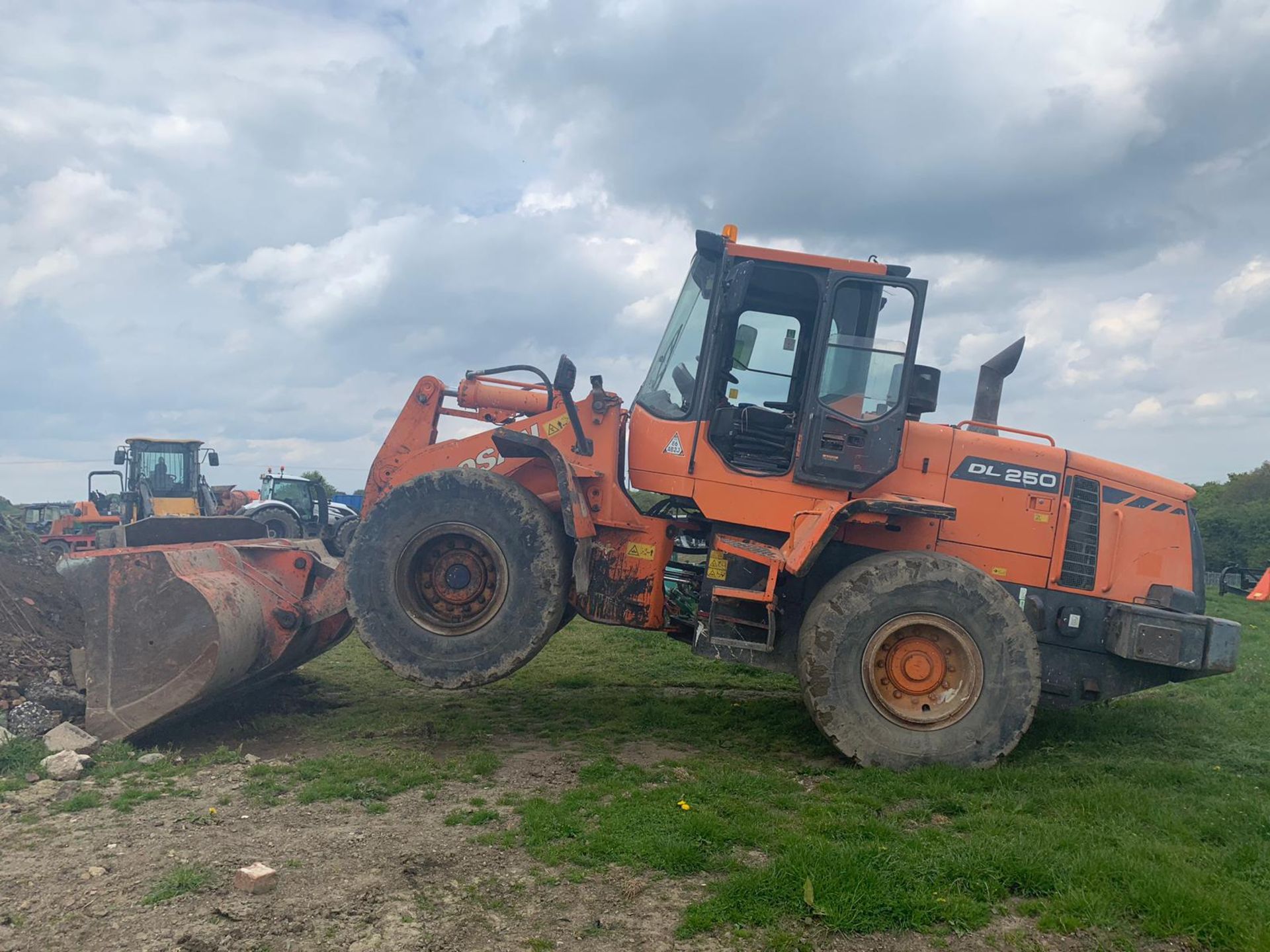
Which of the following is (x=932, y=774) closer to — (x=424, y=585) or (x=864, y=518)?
(x=864, y=518)

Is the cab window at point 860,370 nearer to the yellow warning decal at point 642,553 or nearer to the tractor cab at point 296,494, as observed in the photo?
the yellow warning decal at point 642,553

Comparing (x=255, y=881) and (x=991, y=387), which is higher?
(x=991, y=387)

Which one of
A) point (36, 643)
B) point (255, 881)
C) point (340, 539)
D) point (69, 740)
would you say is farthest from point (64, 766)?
Result: point (340, 539)

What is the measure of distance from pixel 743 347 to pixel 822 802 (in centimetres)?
337

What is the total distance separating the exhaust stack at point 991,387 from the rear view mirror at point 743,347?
1.93 meters

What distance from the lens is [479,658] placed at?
673cm

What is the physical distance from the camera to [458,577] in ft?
22.8

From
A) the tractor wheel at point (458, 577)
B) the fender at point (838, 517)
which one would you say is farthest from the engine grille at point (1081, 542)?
the tractor wheel at point (458, 577)

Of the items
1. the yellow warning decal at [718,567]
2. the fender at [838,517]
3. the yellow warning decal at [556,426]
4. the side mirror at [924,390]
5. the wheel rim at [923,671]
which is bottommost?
the wheel rim at [923,671]

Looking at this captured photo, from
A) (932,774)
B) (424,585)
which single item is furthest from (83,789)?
(932,774)

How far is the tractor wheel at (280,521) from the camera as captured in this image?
23.5 meters

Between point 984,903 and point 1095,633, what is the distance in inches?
132

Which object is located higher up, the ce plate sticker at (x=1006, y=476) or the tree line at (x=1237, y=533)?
the tree line at (x=1237, y=533)

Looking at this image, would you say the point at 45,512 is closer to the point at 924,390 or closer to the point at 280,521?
the point at 280,521
